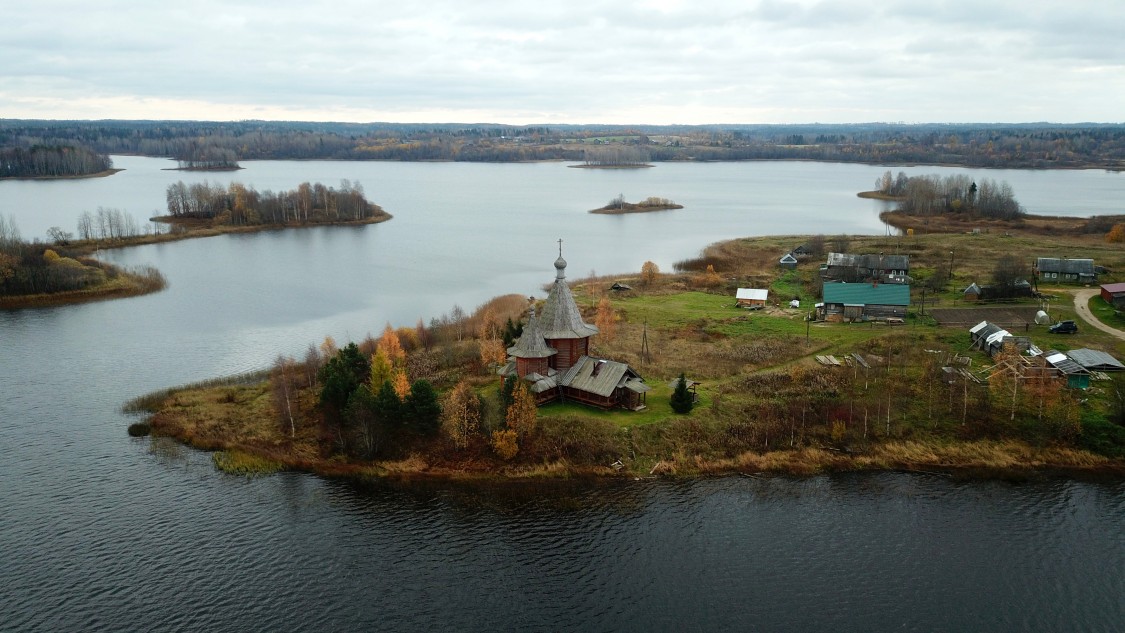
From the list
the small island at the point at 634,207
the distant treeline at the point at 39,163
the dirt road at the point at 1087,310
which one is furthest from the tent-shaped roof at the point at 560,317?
the distant treeline at the point at 39,163

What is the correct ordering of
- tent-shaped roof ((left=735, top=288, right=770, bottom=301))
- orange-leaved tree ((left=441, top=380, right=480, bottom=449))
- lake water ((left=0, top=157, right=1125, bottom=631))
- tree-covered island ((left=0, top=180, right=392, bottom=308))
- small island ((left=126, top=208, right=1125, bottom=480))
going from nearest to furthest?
lake water ((left=0, top=157, right=1125, bottom=631)), small island ((left=126, top=208, right=1125, bottom=480)), orange-leaved tree ((left=441, top=380, right=480, bottom=449)), tent-shaped roof ((left=735, top=288, right=770, bottom=301)), tree-covered island ((left=0, top=180, right=392, bottom=308))

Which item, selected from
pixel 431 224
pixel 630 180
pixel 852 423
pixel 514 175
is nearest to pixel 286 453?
pixel 852 423

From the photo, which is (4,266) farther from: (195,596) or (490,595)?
(490,595)

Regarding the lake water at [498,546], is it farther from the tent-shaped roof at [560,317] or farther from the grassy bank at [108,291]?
the grassy bank at [108,291]

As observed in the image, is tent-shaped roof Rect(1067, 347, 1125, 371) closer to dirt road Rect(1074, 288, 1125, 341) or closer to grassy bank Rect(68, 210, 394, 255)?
dirt road Rect(1074, 288, 1125, 341)

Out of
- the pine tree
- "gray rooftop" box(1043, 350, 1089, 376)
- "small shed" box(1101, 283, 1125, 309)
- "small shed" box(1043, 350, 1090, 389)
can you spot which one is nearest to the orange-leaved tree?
the pine tree

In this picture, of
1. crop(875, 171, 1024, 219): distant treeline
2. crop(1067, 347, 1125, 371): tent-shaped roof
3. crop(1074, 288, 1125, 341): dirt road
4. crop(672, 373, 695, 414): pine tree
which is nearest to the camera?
crop(672, 373, 695, 414): pine tree

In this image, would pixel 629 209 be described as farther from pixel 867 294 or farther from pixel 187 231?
pixel 867 294
